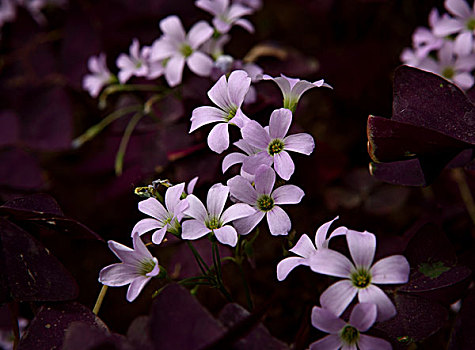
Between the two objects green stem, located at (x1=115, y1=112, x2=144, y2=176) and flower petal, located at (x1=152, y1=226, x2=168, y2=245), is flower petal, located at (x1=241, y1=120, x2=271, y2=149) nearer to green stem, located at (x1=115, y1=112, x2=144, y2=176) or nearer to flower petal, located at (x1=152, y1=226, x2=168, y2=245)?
flower petal, located at (x1=152, y1=226, x2=168, y2=245)

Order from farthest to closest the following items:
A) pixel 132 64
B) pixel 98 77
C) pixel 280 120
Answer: pixel 98 77 → pixel 132 64 → pixel 280 120

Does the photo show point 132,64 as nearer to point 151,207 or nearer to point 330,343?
point 151,207

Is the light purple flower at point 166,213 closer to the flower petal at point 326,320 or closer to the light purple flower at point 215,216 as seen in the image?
the light purple flower at point 215,216

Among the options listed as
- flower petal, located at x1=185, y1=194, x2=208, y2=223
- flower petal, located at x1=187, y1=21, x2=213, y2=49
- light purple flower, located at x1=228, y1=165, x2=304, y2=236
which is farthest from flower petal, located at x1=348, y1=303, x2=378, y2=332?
flower petal, located at x1=187, y1=21, x2=213, y2=49

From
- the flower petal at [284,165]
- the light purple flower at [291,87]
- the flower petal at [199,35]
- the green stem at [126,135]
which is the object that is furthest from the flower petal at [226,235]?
the green stem at [126,135]

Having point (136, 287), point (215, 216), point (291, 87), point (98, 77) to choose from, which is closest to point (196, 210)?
point (215, 216)

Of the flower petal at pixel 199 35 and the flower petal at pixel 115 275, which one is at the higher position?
the flower petal at pixel 199 35

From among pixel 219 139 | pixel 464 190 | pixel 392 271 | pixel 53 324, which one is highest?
pixel 219 139
